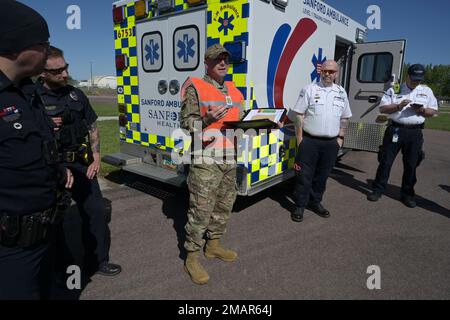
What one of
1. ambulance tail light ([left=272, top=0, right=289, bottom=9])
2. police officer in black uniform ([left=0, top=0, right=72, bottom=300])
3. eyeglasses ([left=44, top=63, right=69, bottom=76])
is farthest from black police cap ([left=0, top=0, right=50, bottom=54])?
ambulance tail light ([left=272, top=0, right=289, bottom=9])

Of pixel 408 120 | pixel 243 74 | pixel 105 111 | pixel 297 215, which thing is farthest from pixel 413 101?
pixel 105 111

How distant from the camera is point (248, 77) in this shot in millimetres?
3119

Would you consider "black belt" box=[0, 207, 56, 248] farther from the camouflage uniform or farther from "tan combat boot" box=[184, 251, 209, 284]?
"tan combat boot" box=[184, 251, 209, 284]

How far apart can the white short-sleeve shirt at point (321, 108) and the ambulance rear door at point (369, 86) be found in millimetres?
1906

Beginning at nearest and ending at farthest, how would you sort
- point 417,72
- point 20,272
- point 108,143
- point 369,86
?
point 20,272
point 417,72
point 369,86
point 108,143

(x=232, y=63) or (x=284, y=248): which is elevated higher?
(x=232, y=63)

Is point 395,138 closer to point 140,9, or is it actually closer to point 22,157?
point 140,9

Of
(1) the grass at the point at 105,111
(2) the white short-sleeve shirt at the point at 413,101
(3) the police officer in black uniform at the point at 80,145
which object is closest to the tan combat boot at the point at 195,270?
(3) the police officer in black uniform at the point at 80,145

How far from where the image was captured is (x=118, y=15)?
165 inches

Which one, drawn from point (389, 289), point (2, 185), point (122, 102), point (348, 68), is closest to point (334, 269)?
point (389, 289)

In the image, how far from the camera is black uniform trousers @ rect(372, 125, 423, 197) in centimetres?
404

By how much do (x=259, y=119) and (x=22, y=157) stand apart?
162cm

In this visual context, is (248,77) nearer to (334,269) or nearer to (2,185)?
(334,269)

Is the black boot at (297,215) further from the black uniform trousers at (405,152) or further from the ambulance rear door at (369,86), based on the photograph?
the ambulance rear door at (369,86)
